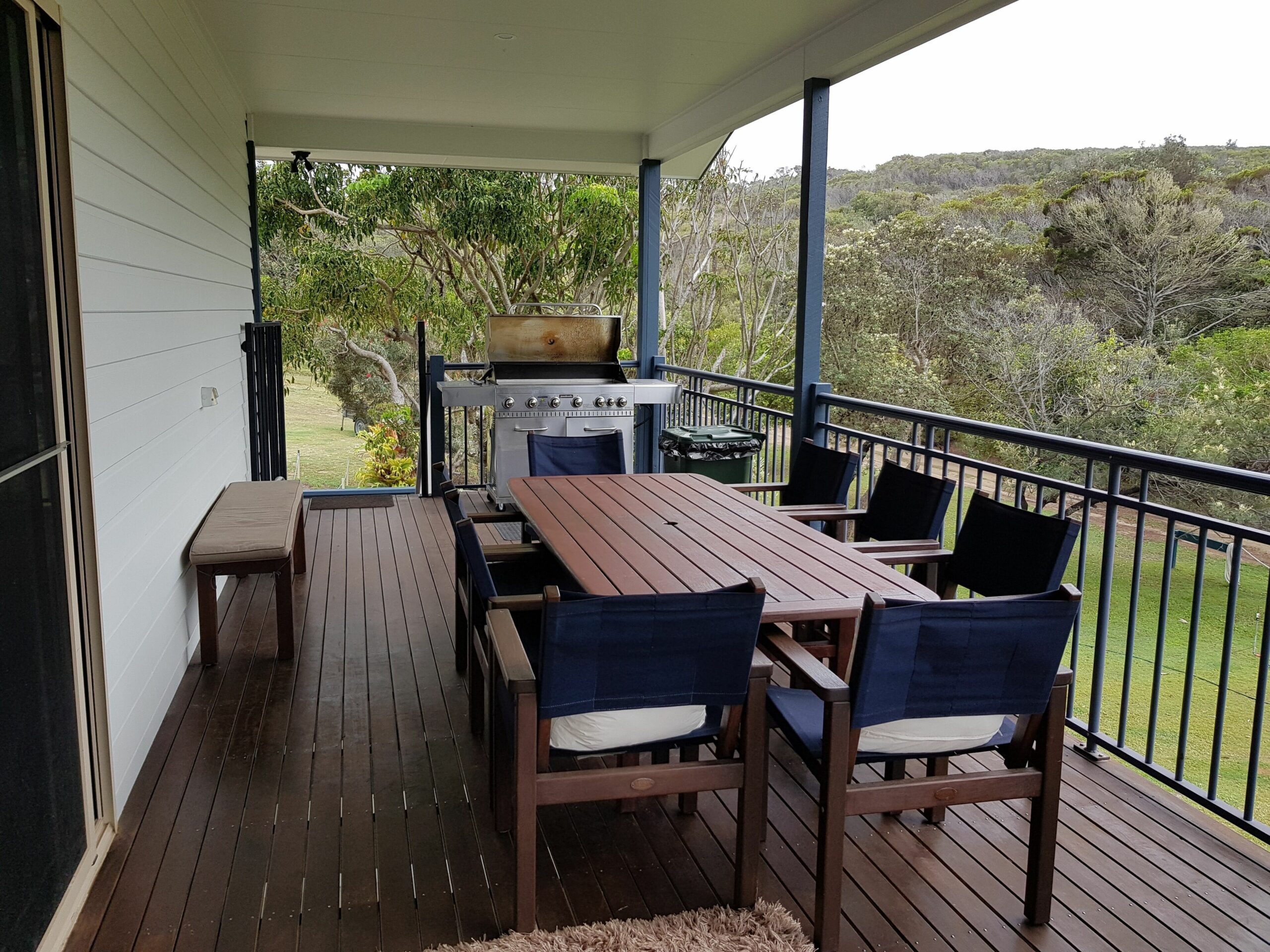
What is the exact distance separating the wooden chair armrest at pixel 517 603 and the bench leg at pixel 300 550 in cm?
256

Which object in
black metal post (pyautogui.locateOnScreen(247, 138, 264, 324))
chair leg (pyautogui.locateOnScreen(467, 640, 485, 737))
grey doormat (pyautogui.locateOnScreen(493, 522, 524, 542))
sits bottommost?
grey doormat (pyautogui.locateOnScreen(493, 522, 524, 542))

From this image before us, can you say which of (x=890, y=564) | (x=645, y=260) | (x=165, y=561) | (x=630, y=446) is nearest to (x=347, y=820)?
(x=165, y=561)

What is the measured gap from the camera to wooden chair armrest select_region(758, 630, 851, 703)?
1.89 meters

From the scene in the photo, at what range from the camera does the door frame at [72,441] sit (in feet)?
6.88

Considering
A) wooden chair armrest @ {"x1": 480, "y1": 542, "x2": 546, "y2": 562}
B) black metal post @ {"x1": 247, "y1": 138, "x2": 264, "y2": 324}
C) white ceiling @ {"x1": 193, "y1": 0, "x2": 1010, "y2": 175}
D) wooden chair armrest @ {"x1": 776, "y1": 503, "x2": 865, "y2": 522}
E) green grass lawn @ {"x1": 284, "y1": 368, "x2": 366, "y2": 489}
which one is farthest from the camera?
Result: green grass lawn @ {"x1": 284, "y1": 368, "x2": 366, "y2": 489}

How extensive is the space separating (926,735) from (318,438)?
1706 centimetres

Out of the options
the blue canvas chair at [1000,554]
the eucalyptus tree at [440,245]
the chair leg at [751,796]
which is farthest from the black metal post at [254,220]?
the chair leg at [751,796]

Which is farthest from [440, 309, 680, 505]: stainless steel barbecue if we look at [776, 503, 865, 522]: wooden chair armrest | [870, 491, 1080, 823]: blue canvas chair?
[870, 491, 1080, 823]: blue canvas chair

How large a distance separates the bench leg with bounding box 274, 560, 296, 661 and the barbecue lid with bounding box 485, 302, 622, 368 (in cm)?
297

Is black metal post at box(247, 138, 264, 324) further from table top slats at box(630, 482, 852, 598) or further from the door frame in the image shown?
the door frame

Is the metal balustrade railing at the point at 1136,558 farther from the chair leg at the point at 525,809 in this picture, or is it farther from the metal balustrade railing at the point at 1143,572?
the chair leg at the point at 525,809

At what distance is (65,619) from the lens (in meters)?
2.16

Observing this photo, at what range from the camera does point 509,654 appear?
2.11 metres

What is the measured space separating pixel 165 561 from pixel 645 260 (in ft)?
15.9
